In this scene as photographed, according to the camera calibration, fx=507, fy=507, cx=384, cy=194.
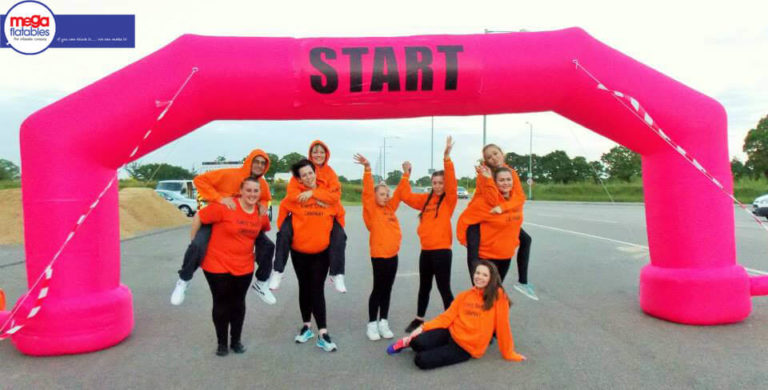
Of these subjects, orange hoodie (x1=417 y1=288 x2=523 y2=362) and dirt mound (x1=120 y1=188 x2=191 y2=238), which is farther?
dirt mound (x1=120 y1=188 x2=191 y2=238)

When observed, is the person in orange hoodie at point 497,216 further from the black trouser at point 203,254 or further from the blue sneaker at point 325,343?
the black trouser at point 203,254

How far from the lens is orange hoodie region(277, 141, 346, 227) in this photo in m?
4.39

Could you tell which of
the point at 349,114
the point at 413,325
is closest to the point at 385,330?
the point at 413,325

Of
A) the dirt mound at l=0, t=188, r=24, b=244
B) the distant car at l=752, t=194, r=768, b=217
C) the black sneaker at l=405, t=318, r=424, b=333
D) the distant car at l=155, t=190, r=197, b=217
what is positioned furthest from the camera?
the distant car at l=155, t=190, r=197, b=217

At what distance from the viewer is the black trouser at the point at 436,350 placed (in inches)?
151

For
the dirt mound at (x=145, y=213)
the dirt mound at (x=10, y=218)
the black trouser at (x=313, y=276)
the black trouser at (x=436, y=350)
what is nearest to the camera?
the black trouser at (x=436, y=350)

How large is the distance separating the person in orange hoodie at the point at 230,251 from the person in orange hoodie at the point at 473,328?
1.43 metres

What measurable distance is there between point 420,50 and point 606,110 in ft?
6.06

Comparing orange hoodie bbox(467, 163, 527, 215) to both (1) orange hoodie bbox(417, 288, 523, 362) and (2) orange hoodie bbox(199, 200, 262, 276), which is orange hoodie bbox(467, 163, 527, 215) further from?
(2) orange hoodie bbox(199, 200, 262, 276)

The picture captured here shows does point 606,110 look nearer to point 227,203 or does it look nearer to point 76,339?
point 227,203

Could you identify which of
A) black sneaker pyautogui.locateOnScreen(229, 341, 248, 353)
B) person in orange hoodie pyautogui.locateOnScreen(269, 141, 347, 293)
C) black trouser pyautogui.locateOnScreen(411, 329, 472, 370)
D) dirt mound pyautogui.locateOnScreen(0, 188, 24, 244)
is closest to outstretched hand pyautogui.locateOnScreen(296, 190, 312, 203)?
person in orange hoodie pyautogui.locateOnScreen(269, 141, 347, 293)

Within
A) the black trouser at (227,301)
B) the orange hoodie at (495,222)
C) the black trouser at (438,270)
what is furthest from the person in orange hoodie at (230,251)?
the orange hoodie at (495,222)

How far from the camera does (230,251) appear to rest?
4141mm

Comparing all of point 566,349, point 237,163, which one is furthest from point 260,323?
point 237,163
